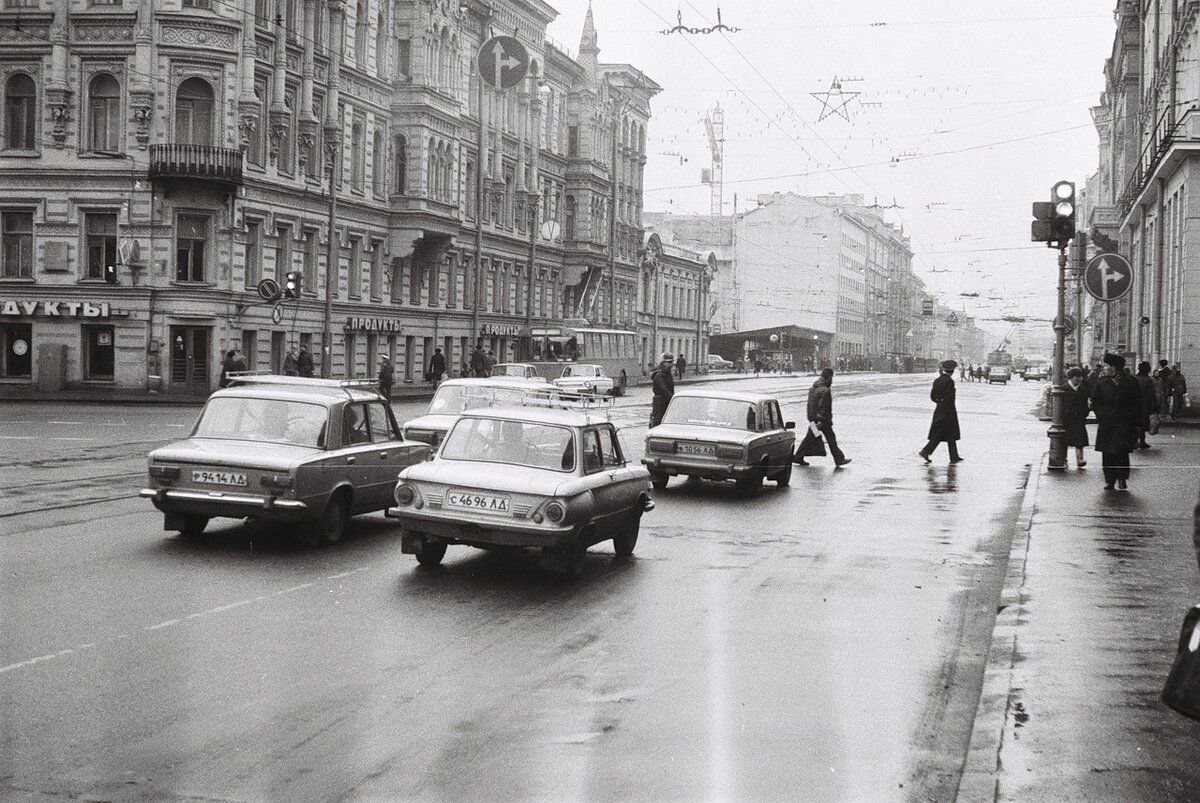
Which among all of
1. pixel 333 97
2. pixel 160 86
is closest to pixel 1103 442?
pixel 160 86

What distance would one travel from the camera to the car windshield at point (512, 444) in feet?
37.3

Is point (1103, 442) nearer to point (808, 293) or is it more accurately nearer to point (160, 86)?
point (160, 86)

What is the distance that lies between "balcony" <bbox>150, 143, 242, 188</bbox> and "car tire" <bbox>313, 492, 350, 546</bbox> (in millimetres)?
30961

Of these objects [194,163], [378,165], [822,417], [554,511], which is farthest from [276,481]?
[378,165]

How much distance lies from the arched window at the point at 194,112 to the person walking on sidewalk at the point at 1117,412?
30920 millimetres

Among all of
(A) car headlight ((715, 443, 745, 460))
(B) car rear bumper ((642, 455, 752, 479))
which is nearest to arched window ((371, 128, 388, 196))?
(B) car rear bumper ((642, 455, 752, 479))

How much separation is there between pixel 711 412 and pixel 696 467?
4.09ft

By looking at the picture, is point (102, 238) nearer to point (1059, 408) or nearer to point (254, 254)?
point (254, 254)

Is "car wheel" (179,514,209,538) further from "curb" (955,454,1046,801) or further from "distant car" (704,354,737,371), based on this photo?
"distant car" (704,354,737,371)

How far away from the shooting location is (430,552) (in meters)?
11.2

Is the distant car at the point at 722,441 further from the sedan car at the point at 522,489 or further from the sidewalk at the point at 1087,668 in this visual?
the sedan car at the point at 522,489

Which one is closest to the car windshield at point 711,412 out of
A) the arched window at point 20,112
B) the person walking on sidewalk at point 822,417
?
the person walking on sidewalk at point 822,417

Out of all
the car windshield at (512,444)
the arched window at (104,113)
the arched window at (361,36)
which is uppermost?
the arched window at (361,36)

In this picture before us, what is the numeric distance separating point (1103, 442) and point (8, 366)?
33984mm
